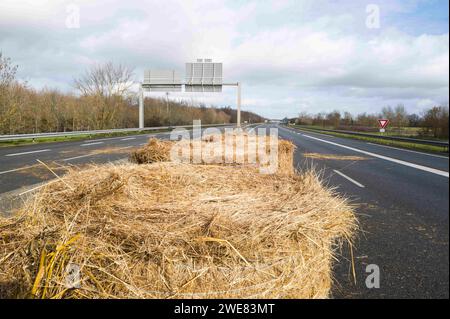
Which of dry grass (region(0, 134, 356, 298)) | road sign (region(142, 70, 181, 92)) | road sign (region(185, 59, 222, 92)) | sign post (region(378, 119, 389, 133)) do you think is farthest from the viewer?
road sign (region(142, 70, 181, 92))

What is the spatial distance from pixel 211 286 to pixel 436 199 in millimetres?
6023

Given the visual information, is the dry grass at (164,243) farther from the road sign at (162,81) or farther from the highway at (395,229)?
the road sign at (162,81)

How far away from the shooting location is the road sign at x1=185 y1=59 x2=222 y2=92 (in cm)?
2269

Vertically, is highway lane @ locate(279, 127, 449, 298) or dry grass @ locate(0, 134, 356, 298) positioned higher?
dry grass @ locate(0, 134, 356, 298)

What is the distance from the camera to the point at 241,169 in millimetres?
2641

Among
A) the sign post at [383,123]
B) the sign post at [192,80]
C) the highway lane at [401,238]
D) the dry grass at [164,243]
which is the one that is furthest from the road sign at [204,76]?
the dry grass at [164,243]

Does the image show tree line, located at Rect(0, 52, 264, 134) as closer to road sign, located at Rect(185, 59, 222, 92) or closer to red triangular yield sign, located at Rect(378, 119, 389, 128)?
road sign, located at Rect(185, 59, 222, 92)

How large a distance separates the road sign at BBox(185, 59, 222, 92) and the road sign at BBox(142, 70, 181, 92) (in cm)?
127

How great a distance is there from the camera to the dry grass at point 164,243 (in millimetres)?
1129

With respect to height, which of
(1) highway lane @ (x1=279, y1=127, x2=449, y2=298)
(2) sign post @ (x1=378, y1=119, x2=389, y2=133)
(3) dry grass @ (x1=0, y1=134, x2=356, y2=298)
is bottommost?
(1) highway lane @ (x1=279, y1=127, x2=449, y2=298)

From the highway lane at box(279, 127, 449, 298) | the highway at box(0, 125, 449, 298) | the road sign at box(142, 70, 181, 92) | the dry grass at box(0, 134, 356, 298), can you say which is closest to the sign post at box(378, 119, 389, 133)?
the highway at box(0, 125, 449, 298)

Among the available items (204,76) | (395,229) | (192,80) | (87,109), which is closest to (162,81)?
(192,80)
